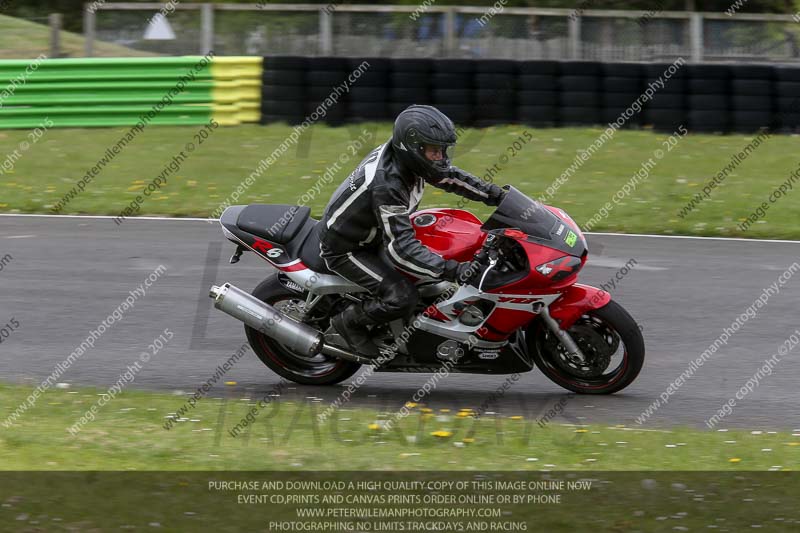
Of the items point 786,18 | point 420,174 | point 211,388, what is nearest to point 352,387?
point 211,388

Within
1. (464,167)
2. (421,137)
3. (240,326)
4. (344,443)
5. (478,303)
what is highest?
(421,137)

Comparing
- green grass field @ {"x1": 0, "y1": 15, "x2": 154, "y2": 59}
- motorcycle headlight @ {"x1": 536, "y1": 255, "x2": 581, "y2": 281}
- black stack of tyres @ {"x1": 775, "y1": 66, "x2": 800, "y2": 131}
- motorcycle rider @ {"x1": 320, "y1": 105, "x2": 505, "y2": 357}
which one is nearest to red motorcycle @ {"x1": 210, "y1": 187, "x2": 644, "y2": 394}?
motorcycle headlight @ {"x1": 536, "y1": 255, "x2": 581, "y2": 281}

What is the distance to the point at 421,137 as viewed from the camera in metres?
7.02

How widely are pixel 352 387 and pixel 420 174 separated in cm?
179

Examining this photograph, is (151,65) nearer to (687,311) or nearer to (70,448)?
(687,311)

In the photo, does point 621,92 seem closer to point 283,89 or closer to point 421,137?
point 283,89

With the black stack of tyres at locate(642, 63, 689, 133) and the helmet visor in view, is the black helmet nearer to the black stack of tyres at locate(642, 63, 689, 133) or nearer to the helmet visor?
the helmet visor

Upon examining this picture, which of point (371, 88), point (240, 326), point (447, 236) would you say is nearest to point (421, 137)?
point (447, 236)

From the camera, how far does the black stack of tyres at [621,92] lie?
16.9 m

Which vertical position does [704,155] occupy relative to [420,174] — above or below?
below

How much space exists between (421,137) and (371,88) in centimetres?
1043

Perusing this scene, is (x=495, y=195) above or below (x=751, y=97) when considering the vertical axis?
above

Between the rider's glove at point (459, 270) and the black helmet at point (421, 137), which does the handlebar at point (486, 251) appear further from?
the black helmet at point (421, 137)

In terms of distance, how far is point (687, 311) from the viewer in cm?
1014
